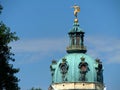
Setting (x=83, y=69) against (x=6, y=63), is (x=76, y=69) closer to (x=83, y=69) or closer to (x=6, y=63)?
(x=83, y=69)

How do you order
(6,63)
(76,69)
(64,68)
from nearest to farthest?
1. (6,63)
2. (64,68)
3. (76,69)

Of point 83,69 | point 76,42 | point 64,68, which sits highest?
point 76,42

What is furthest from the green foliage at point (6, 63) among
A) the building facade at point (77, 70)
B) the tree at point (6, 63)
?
the building facade at point (77, 70)

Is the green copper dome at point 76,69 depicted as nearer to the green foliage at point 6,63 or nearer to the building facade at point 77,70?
the building facade at point 77,70

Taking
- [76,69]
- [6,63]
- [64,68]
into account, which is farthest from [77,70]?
[6,63]

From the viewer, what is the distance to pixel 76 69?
177 m

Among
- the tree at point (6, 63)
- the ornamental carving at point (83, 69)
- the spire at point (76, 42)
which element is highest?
the spire at point (76, 42)

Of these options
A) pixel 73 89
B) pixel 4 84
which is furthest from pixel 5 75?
pixel 73 89

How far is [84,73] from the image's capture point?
17600 centimetres

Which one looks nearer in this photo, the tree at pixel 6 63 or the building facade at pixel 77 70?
the tree at pixel 6 63

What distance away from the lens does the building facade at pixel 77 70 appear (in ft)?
574

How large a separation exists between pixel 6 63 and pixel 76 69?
300 ft

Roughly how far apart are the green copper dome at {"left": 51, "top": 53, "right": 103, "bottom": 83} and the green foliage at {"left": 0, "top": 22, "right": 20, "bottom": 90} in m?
88.7

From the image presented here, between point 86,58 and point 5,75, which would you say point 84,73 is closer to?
point 86,58
